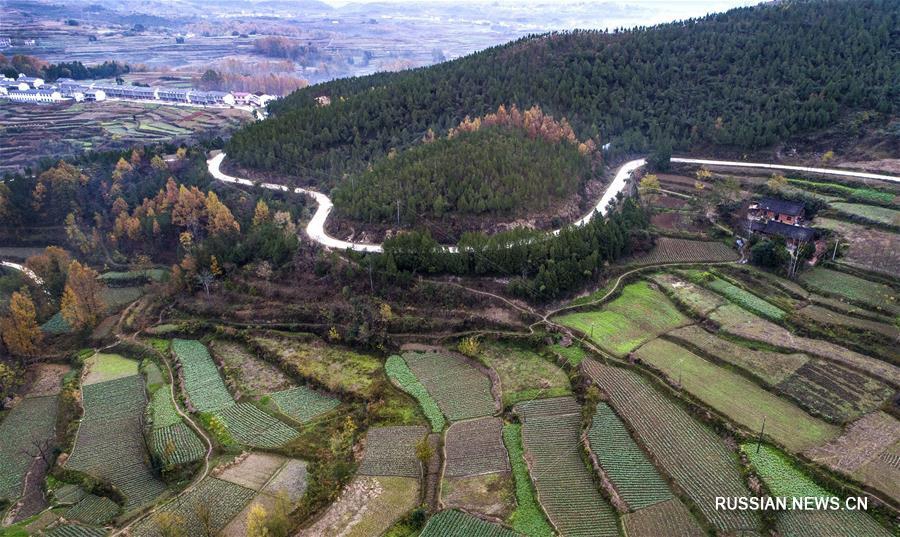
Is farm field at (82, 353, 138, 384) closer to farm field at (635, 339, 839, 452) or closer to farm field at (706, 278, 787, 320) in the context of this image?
farm field at (635, 339, 839, 452)

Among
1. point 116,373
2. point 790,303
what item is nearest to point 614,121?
point 790,303

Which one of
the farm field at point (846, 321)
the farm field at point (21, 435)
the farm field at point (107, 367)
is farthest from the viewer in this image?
the farm field at point (107, 367)

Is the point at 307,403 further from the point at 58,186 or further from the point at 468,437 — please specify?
the point at 58,186

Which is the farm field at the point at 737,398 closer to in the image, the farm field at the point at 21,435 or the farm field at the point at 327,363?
the farm field at the point at 327,363

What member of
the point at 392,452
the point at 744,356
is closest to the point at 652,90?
the point at 744,356

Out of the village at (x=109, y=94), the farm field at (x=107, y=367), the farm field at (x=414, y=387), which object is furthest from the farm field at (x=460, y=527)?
the village at (x=109, y=94)

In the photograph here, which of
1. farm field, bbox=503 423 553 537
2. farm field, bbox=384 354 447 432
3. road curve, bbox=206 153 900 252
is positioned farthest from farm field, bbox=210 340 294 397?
farm field, bbox=503 423 553 537

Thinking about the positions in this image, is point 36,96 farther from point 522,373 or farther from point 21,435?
point 522,373
